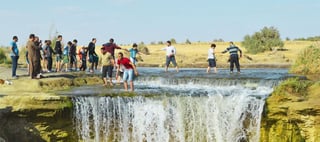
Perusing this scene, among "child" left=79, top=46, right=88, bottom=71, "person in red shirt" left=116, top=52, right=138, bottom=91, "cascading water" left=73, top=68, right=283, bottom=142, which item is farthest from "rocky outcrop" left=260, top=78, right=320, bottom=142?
"child" left=79, top=46, right=88, bottom=71

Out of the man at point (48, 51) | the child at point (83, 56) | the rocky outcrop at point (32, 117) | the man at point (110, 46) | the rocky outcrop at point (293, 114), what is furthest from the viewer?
the child at point (83, 56)

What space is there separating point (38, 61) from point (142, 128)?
528cm

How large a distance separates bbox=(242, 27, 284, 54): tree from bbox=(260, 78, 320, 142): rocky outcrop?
31.3 meters

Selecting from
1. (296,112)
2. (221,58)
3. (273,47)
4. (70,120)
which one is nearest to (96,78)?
(70,120)

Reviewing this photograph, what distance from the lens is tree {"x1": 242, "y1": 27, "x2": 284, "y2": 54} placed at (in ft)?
153

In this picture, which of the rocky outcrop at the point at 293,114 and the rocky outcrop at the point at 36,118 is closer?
the rocky outcrop at the point at 293,114

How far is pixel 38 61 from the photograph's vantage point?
18031 mm

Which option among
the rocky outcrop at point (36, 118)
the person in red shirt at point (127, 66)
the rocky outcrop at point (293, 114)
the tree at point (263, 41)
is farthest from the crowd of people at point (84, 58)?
the tree at point (263, 41)

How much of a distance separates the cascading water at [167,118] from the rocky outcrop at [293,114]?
1.31ft

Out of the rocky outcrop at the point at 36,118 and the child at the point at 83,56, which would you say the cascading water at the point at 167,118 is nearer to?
the rocky outcrop at the point at 36,118

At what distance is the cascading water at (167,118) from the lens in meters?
14.8

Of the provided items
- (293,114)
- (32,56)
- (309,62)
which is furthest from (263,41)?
(293,114)

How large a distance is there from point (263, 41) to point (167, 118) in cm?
3428

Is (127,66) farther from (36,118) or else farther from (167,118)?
(36,118)
